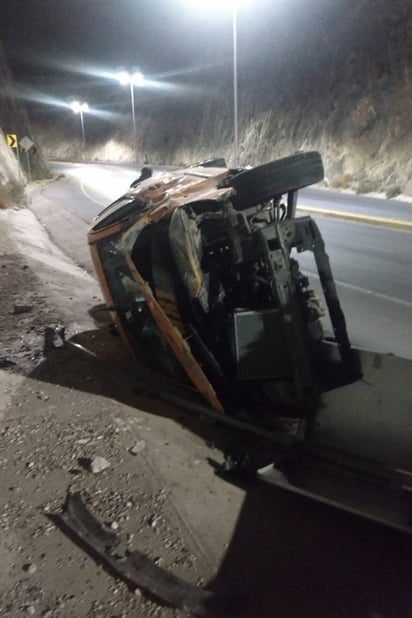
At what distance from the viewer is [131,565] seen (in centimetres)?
301

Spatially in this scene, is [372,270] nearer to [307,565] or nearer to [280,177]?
[280,177]

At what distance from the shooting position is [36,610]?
8.91 feet

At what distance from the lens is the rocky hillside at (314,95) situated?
24500 millimetres

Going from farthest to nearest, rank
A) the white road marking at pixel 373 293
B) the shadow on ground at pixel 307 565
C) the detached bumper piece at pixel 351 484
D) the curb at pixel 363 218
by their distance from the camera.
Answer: the curb at pixel 363 218 < the white road marking at pixel 373 293 < the detached bumper piece at pixel 351 484 < the shadow on ground at pixel 307 565

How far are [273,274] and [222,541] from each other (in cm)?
183

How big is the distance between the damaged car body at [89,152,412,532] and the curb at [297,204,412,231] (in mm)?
9626

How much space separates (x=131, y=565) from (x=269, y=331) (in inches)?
75.9

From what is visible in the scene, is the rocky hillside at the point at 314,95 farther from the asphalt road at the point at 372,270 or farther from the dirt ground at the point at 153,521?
the dirt ground at the point at 153,521

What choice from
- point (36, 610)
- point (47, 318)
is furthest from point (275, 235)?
point (47, 318)

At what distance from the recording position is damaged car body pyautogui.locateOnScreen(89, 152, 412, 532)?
3930mm

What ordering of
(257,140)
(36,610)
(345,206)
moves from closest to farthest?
(36,610)
(345,206)
(257,140)

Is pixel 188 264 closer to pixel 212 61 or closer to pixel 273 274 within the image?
pixel 273 274

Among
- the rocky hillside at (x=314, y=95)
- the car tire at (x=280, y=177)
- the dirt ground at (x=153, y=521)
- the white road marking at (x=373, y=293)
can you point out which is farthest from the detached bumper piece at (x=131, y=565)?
the rocky hillside at (x=314, y=95)

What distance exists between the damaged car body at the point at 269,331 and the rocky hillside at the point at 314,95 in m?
18.8
